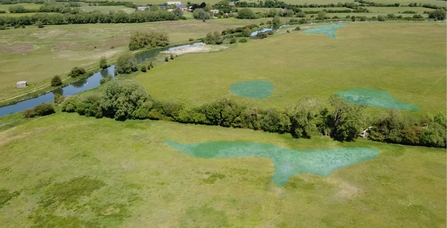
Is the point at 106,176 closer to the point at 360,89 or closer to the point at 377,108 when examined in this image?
the point at 377,108

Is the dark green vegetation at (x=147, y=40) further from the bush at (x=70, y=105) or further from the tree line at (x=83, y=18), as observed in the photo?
the bush at (x=70, y=105)

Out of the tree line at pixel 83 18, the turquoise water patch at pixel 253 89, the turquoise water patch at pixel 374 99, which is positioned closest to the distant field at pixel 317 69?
the turquoise water patch at pixel 253 89

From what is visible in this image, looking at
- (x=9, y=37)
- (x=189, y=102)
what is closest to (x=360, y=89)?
(x=189, y=102)

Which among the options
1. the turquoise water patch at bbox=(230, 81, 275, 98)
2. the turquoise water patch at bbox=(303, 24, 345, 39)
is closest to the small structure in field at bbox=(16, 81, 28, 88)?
the turquoise water patch at bbox=(230, 81, 275, 98)

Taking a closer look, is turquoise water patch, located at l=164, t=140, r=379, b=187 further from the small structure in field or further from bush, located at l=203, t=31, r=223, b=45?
bush, located at l=203, t=31, r=223, b=45

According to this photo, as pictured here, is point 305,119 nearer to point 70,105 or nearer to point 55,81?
point 70,105

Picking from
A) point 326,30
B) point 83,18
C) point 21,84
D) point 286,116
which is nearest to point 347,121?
point 286,116
